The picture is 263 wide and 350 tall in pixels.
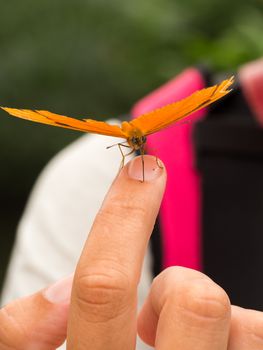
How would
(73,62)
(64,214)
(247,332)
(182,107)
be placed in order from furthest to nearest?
(73,62), (64,214), (247,332), (182,107)

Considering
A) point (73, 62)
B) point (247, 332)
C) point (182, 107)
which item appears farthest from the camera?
point (73, 62)

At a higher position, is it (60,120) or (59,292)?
(60,120)

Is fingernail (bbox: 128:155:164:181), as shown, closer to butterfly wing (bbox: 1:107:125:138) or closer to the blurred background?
butterfly wing (bbox: 1:107:125:138)

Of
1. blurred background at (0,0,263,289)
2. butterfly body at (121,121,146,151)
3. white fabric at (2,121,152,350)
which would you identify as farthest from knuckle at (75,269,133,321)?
blurred background at (0,0,263,289)

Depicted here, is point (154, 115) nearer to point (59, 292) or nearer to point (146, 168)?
point (146, 168)

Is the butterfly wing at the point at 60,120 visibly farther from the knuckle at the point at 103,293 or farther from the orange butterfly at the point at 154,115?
the knuckle at the point at 103,293

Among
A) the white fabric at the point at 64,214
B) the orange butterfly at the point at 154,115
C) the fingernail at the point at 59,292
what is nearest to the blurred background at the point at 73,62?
the white fabric at the point at 64,214

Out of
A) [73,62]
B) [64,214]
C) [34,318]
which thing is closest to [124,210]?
[34,318]
